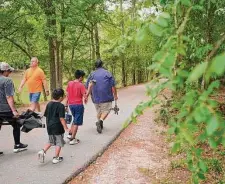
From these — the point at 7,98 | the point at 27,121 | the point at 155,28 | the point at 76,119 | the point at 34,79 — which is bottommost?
the point at 76,119

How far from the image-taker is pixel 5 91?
8.02 metres

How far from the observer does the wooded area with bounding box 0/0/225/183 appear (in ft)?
6.73

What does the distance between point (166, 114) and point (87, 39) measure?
1900cm

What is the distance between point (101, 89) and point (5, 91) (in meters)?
3.46

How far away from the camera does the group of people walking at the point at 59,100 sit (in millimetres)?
7504

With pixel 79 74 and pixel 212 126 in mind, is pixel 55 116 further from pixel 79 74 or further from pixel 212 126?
pixel 212 126

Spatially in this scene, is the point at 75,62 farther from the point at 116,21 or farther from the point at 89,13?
the point at 89,13

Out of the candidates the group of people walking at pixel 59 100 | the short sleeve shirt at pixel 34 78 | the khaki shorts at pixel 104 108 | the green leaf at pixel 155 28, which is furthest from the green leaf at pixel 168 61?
the short sleeve shirt at pixel 34 78

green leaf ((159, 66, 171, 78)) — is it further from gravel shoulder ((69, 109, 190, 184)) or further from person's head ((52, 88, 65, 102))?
person's head ((52, 88, 65, 102))

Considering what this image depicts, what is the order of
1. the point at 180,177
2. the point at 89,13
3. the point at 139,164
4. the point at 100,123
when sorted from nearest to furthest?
the point at 180,177
the point at 139,164
the point at 100,123
the point at 89,13

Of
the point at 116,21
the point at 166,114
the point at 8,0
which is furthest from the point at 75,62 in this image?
the point at 166,114

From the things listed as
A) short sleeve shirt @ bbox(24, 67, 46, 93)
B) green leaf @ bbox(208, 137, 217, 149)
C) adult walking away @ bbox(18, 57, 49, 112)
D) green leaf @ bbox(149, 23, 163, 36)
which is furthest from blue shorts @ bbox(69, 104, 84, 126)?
green leaf @ bbox(149, 23, 163, 36)

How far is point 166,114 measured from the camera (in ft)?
42.7

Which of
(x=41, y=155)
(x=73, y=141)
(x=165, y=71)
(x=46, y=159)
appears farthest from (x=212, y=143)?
(x=73, y=141)
